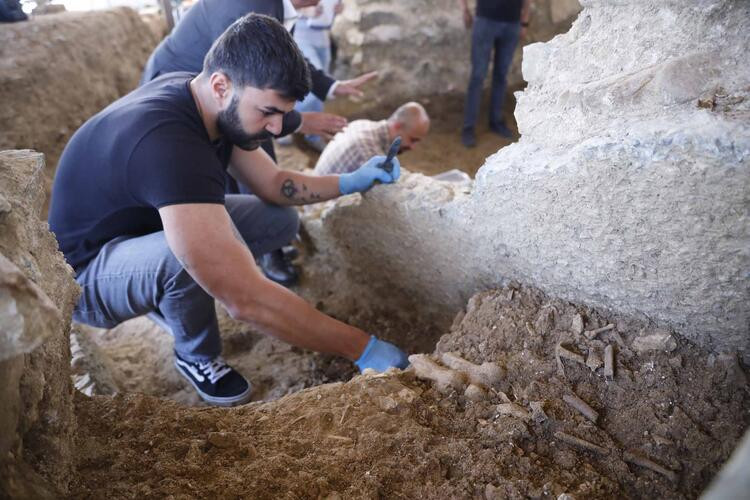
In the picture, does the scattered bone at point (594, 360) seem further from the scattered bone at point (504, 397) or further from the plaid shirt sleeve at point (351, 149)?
the plaid shirt sleeve at point (351, 149)

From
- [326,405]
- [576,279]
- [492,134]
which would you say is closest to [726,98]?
[576,279]

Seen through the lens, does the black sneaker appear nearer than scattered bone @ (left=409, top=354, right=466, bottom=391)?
No

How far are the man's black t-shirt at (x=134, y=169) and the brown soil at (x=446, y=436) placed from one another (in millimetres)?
671

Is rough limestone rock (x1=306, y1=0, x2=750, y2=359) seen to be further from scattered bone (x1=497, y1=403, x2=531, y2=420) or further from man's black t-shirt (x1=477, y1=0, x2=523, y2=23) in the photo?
man's black t-shirt (x1=477, y1=0, x2=523, y2=23)

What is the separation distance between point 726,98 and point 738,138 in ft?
0.55

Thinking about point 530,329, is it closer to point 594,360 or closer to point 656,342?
point 594,360

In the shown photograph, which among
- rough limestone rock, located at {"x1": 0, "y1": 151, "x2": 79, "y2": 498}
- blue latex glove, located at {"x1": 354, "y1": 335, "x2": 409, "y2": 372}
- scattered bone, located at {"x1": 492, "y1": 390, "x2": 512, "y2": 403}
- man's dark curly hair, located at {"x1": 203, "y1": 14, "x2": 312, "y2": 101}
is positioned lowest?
blue latex glove, located at {"x1": 354, "y1": 335, "x2": 409, "y2": 372}

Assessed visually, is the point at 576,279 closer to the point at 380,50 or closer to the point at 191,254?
the point at 191,254

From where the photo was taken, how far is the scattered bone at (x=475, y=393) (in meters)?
1.44

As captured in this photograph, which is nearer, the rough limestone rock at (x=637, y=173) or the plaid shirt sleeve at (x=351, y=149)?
the rough limestone rock at (x=637, y=173)

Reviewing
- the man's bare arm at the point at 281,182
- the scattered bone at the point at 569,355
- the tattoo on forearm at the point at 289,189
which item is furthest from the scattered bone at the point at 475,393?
the tattoo on forearm at the point at 289,189

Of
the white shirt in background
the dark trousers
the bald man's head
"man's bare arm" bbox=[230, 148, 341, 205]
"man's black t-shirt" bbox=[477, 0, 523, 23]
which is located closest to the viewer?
"man's bare arm" bbox=[230, 148, 341, 205]

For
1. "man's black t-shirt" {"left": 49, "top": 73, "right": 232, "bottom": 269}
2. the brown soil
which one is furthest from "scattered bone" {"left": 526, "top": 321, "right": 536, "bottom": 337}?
"man's black t-shirt" {"left": 49, "top": 73, "right": 232, "bottom": 269}

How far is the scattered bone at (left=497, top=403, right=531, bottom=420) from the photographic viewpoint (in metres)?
1.35
